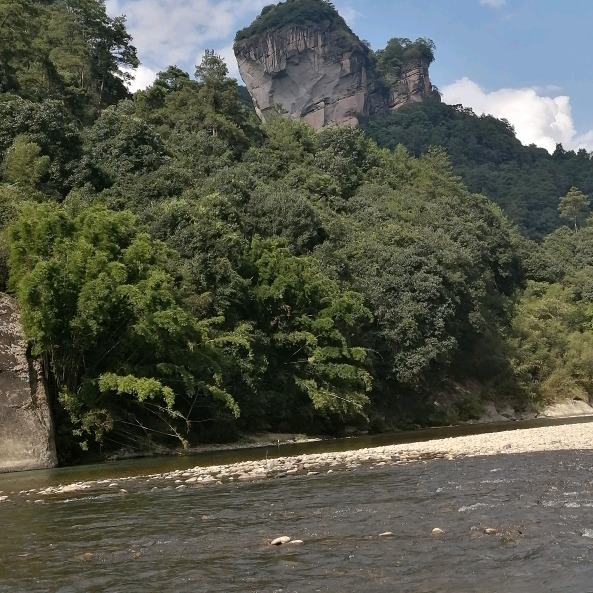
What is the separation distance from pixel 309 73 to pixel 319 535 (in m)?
155

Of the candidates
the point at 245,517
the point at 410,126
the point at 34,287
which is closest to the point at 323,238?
the point at 34,287

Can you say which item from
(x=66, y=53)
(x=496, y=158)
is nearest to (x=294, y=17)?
(x=496, y=158)

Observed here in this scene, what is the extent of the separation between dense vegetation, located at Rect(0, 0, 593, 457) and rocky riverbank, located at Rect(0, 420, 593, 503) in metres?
6.31

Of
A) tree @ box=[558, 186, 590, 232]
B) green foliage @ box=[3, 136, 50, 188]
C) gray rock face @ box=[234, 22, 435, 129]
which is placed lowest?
green foliage @ box=[3, 136, 50, 188]

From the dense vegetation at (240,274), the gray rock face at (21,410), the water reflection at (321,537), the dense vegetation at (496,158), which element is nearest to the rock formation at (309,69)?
the dense vegetation at (496,158)

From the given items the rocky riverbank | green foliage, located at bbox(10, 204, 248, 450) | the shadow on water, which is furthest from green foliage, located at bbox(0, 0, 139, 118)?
the rocky riverbank

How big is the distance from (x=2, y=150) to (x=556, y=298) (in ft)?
160

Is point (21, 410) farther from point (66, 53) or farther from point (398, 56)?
point (398, 56)

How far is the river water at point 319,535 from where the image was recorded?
8141 mm

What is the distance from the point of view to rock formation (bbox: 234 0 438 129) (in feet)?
504

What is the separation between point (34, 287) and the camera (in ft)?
78.5

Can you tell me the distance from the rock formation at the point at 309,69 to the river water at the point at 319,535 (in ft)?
459

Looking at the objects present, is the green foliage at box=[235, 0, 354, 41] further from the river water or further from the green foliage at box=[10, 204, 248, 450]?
the river water

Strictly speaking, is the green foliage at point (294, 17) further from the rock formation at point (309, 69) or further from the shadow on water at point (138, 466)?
the shadow on water at point (138, 466)
